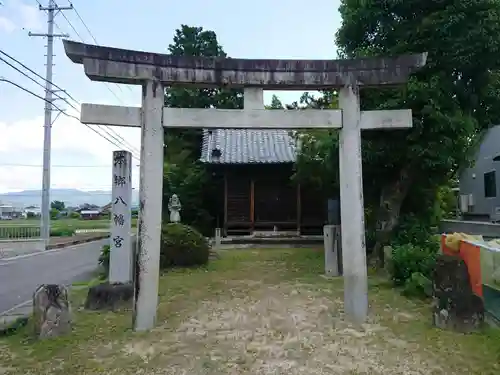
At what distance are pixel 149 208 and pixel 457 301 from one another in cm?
409

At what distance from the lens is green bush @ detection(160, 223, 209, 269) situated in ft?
37.0

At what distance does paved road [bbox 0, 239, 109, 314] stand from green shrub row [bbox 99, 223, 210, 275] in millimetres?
1429

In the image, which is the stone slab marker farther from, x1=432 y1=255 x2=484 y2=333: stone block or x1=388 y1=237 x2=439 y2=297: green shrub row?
x1=432 y1=255 x2=484 y2=333: stone block

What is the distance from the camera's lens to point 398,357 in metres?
4.59

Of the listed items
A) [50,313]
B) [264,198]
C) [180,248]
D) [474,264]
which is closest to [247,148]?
[264,198]

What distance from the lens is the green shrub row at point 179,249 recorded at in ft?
36.9

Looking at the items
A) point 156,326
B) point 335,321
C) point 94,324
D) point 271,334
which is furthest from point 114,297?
point 335,321

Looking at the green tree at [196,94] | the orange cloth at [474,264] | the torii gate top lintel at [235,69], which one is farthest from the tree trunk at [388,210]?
the green tree at [196,94]

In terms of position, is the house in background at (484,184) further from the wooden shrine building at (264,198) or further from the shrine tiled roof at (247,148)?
the shrine tiled roof at (247,148)

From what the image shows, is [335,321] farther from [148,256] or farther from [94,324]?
[94,324]

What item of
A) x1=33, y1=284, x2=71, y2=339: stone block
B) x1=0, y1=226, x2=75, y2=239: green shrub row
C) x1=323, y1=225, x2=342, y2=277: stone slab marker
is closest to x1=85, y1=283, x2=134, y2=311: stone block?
x1=33, y1=284, x2=71, y2=339: stone block

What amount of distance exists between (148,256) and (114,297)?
1.80 m

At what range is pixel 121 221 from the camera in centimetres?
756

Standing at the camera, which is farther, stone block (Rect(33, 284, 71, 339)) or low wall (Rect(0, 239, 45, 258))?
low wall (Rect(0, 239, 45, 258))
